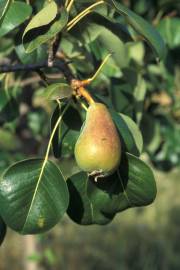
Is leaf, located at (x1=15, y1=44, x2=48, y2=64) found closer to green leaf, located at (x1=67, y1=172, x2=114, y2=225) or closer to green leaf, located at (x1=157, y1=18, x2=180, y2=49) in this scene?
green leaf, located at (x1=67, y1=172, x2=114, y2=225)

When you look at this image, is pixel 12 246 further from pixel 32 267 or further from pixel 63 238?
pixel 32 267

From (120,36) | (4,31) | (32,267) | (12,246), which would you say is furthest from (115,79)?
(12,246)

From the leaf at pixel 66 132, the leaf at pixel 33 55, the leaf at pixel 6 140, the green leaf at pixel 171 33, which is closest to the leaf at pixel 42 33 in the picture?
the leaf at pixel 66 132

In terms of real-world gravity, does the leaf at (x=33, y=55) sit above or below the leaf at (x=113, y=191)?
above

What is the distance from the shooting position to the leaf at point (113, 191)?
1.01m

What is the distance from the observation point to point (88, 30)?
45.3 inches

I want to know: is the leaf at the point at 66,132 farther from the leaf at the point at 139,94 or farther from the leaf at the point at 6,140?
the leaf at the point at 6,140

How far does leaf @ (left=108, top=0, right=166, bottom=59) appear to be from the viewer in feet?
3.10

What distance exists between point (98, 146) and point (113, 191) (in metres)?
0.14

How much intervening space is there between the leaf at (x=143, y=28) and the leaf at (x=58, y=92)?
12 cm

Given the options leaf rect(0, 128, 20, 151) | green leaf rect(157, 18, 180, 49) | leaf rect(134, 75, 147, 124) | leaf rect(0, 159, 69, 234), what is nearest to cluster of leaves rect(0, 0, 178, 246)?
leaf rect(0, 159, 69, 234)

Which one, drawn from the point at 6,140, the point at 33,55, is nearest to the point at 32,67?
the point at 33,55

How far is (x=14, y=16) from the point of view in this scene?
104cm

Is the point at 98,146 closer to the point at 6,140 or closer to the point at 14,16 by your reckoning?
the point at 14,16
